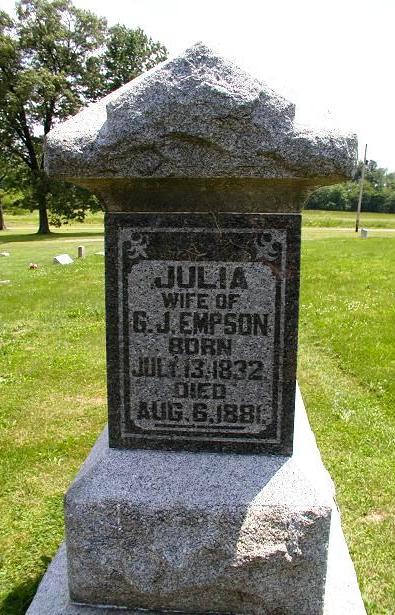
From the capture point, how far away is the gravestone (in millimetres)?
2490

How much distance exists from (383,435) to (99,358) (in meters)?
3.94

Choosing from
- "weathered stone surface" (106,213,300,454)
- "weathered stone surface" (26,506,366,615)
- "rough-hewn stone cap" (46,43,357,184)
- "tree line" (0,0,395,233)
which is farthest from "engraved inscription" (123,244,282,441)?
"tree line" (0,0,395,233)

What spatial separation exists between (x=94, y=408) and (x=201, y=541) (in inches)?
139

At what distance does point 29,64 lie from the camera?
3597 cm

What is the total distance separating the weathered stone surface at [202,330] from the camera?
9.14ft

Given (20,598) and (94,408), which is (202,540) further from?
(94,408)

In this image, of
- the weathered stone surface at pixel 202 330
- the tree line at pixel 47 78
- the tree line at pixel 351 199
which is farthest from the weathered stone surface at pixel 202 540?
the tree line at pixel 351 199

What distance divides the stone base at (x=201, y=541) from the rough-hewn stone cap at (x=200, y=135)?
139 cm

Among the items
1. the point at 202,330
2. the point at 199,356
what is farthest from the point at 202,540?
the point at 202,330

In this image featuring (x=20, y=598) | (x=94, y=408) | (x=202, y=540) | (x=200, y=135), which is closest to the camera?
(x=200, y=135)

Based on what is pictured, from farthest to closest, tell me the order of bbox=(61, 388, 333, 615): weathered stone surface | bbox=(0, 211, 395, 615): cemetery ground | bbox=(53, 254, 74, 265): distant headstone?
bbox=(53, 254, 74, 265): distant headstone < bbox=(0, 211, 395, 615): cemetery ground < bbox=(61, 388, 333, 615): weathered stone surface

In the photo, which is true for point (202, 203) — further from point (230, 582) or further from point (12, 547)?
point (12, 547)

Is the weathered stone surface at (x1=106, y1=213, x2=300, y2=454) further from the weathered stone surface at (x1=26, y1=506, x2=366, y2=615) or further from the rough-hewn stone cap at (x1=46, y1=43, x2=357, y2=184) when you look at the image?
the weathered stone surface at (x1=26, y1=506, x2=366, y2=615)

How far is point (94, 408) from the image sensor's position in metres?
6.09
